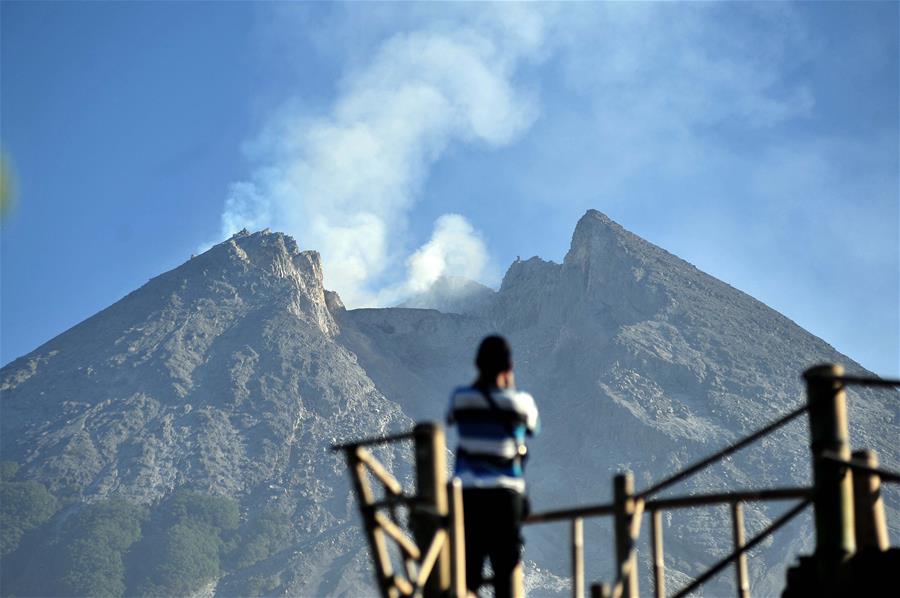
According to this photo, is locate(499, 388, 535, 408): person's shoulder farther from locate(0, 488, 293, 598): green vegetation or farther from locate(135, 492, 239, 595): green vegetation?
locate(135, 492, 239, 595): green vegetation

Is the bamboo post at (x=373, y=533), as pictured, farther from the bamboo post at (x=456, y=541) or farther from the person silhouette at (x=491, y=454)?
the person silhouette at (x=491, y=454)

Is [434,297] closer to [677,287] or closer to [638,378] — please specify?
[677,287]

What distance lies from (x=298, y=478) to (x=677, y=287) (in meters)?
44.5

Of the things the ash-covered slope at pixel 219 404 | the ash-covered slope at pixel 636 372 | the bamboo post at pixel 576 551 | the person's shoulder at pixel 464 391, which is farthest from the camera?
the ash-covered slope at pixel 219 404

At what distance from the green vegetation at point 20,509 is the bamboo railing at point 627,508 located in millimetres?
88482

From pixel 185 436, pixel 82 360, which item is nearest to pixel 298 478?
pixel 185 436

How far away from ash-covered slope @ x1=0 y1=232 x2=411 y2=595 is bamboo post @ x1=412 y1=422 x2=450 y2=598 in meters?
71.5

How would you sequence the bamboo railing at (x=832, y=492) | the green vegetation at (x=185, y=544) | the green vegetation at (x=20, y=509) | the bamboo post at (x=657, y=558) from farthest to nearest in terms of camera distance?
the green vegetation at (x=20, y=509), the green vegetation at (x=185, y=544), the bamboo post at (x=657, y=558), the bamboo railing at (x=832, y=492)

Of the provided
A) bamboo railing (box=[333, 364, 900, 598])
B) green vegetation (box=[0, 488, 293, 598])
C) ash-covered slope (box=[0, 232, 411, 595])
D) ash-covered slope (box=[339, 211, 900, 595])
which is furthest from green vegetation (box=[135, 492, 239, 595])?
bamboo railing (box=[333, 364, 900, 598])

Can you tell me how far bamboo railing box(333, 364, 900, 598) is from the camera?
593 centimetres

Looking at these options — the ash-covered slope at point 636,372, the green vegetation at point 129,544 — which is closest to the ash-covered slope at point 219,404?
the green vegetation at point 129,544

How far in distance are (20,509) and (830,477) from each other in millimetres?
91048

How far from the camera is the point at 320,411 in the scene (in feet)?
321

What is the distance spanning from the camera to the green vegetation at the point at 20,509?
287 ft
